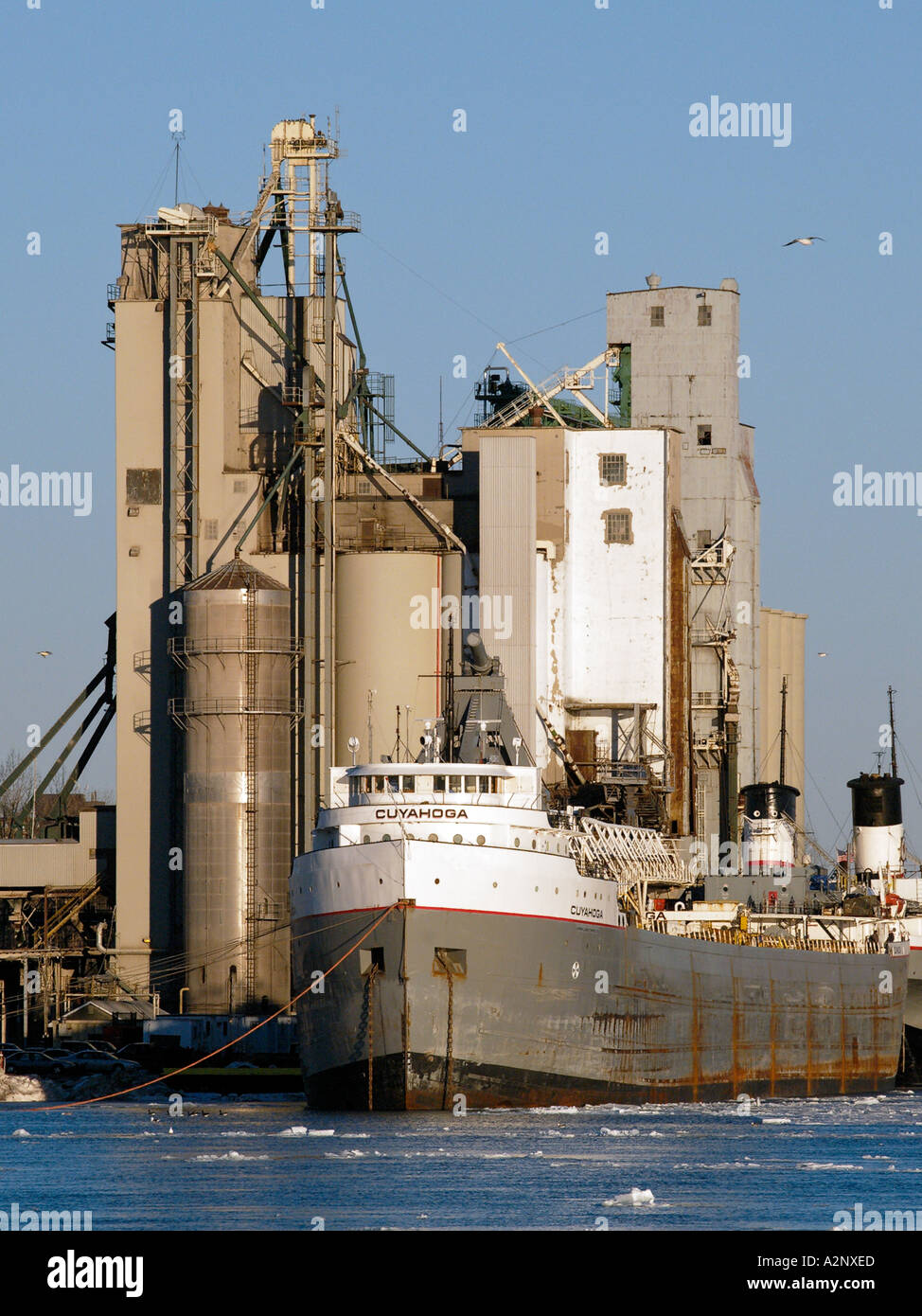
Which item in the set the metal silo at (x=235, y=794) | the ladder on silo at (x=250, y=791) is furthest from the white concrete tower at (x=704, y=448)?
the ladder on silo at (x=250, y=791)

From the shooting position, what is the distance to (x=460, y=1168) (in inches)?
1347

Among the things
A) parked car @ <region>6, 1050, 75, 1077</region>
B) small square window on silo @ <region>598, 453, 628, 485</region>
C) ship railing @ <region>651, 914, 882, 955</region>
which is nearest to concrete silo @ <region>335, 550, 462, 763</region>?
small square window on silo @ <region>598, 453, 628, 485</region>

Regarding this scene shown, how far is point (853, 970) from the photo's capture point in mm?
64000

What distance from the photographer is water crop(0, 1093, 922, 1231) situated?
96.5 ft

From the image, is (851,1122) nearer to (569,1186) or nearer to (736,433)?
(569,1186)

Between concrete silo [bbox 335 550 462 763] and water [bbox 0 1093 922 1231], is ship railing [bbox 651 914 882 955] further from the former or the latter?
concrete silo [bbox 335 550 462 763]

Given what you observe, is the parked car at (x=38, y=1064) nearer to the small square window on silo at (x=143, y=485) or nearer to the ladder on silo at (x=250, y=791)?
the ladder on silo at (x=250, y=791)

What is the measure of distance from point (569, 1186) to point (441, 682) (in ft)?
122

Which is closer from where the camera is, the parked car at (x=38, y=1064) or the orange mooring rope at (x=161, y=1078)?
the orange mooring rope at (x=161, y=1078)

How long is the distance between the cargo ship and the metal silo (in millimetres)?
13533

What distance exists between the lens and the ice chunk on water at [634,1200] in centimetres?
3033

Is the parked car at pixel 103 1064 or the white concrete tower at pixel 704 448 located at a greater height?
the white concrete tower at pixel 704 448

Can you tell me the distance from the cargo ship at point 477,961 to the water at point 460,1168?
117cm

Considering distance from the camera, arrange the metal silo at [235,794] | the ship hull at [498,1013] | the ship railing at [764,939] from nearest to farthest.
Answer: the ship hull at [498,1013] → the ship railing at [764,939] → the metal silo at [235,794]
